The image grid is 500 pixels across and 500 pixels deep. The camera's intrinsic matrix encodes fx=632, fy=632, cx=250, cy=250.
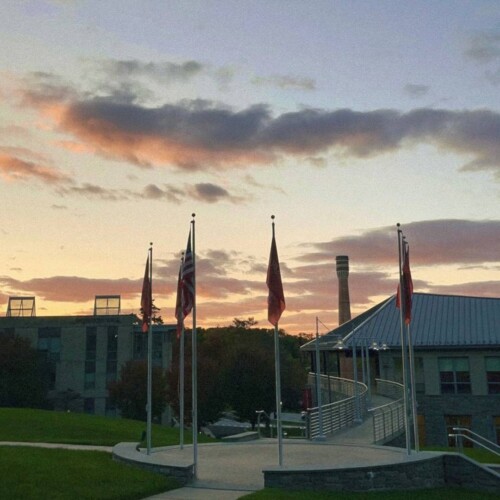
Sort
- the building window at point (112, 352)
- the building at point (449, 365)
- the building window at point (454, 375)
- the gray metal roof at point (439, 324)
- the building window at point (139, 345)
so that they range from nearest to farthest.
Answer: the building at point (449, 365) → the building window at point (454, 375) → the gray metal roof at point (439, 324) → the building window at point (112, 352) → the building window at point (139, 345)

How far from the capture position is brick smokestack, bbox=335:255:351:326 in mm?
85312

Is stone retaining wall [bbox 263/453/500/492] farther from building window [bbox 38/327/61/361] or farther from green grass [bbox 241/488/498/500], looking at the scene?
building window [bbox 38/327/61/361]

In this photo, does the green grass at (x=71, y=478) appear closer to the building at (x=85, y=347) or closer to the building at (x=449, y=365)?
the building at (x=449, y=365)

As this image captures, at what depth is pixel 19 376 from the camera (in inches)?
2844

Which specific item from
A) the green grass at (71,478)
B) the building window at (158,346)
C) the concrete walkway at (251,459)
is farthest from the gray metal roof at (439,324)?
the building window at (158,346)

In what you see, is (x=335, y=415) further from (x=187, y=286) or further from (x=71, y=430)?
(x=187, y=286)

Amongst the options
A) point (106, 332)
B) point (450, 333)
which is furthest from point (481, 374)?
point (106, 332)

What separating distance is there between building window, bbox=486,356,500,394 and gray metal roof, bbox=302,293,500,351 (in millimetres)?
1308

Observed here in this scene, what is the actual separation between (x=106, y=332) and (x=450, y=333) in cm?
4755

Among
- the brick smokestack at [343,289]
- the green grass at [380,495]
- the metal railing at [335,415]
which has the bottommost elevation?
the green grass at [380,495]

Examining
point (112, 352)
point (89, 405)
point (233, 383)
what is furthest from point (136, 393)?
point (89, 405)

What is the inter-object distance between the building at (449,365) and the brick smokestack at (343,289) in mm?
29259

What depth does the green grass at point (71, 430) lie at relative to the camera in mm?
29873

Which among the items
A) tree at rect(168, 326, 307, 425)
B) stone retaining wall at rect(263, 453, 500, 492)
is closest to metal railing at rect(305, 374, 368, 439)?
stone retaining wall at rect(263, 453, 500, 492)
